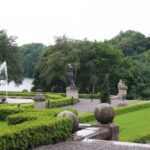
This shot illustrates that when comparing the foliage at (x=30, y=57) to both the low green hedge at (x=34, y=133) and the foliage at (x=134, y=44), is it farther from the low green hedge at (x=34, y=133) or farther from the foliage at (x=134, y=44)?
the low green hedge at (x=34, y=133)

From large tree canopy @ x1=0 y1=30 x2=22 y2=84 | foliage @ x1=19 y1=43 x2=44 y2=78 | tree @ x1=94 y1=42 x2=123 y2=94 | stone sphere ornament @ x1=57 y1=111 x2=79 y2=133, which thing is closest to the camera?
stone sphere ornament @ x1=57 y1=111 x2=79 y2=133

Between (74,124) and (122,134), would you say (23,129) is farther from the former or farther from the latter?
(122,134)

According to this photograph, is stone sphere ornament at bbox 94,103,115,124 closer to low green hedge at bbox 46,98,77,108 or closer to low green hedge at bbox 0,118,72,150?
low green hedge at bbox 0,118,72,150

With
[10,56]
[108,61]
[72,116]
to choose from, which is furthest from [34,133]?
[108,61]

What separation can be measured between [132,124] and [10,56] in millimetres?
33732

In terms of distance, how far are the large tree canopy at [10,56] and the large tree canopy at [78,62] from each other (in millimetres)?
3012

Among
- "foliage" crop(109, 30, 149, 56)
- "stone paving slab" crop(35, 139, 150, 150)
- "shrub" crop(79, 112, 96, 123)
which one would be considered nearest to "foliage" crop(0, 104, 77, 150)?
"stone paving slab" crop(35, 139, 150, 150)

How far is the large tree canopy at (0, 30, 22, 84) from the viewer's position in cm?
5044

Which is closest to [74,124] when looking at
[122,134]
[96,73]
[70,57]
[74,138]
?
[74,138]

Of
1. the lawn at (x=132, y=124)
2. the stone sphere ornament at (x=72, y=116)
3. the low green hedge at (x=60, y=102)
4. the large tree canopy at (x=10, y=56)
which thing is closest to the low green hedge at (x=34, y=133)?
the stone sphere ornament at (x=72, y=116)

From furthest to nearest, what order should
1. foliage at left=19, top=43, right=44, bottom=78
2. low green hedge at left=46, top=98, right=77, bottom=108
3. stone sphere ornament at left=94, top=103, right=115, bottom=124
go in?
1. foliage at left=19, top=43, right=44, bottom=78
2. low green hedge at left=46, top=98, right=77, bottom=108
3. stone sphere ornament at left=94, top=103, right=115, bottom=124

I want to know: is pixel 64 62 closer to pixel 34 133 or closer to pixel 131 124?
pixel 131 124

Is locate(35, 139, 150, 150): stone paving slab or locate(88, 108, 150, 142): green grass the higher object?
locate(35, 139, 150, 150): stone paving slab

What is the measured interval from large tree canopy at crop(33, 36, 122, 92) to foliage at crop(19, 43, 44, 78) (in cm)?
3216
